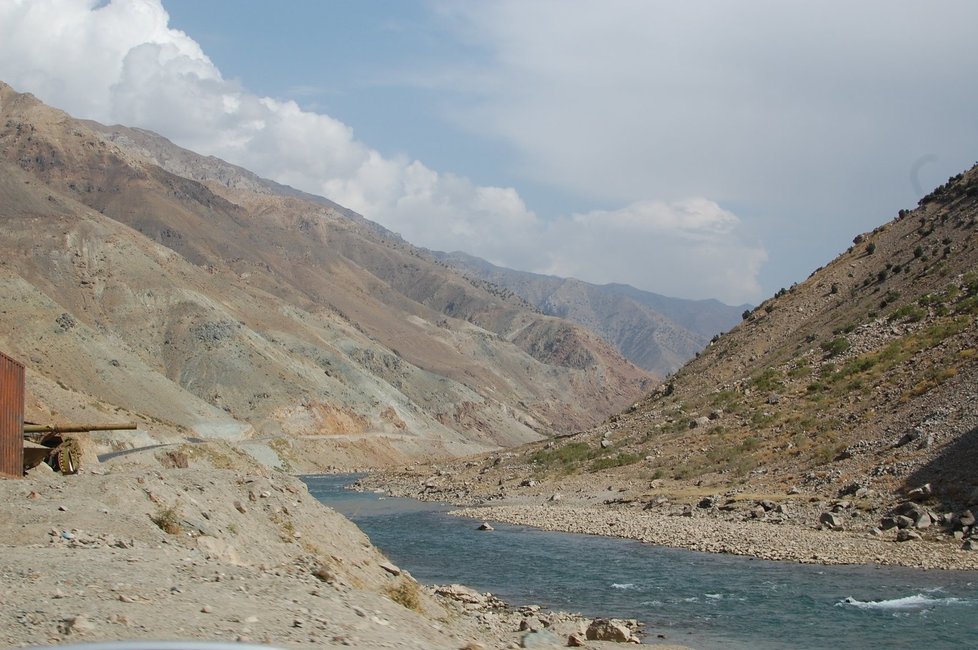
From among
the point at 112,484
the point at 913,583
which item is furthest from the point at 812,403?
the point at 112,484

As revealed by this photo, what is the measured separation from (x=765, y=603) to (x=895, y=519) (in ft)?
34.8

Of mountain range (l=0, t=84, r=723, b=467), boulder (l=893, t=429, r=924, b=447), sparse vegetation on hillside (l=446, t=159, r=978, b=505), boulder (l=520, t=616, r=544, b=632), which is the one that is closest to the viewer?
boulder (l=520, t=616, r=544, b=632)

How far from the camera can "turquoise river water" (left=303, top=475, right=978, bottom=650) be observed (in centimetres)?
2117

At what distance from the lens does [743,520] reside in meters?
37.7

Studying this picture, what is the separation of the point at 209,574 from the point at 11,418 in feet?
45.4

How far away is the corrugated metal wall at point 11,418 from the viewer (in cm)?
2531

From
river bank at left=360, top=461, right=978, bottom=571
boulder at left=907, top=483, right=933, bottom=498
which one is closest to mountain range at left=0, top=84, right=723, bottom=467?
river bank at left=360, top=461, right=978, bottom=571

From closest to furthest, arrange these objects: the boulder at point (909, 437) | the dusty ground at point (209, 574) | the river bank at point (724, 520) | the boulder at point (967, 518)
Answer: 1. the dusty ground at point (209, 574)
2. the river bank at point (724, 520)
3. the boulder at point (967, 518)
4. the boulder at point (909, 437)

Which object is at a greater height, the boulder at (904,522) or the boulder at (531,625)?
the boulder at (904,522)

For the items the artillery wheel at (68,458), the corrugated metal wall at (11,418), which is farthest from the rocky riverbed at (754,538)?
the corrugated metal wall at (11,418)

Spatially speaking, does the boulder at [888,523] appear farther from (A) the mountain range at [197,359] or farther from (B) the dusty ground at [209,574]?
(A) the mountain range at [197,359]

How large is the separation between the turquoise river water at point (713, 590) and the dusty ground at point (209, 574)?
3304 millimetres

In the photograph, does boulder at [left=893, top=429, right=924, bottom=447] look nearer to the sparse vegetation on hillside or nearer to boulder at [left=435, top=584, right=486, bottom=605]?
the sparse vegetation on hillside

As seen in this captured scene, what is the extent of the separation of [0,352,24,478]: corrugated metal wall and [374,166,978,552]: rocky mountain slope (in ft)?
75.8
